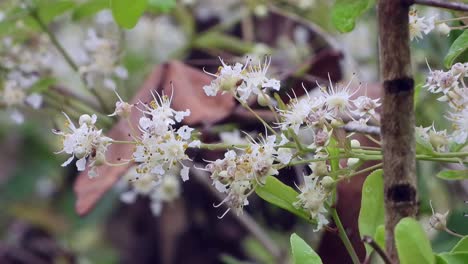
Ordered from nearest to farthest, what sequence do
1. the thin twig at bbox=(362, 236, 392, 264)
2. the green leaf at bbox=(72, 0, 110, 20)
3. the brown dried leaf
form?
the thin twig at bbox=(362, 236, 392, 264) → the brown dried leaf → the green leaf at bbox=(72, 0, 110, 20)

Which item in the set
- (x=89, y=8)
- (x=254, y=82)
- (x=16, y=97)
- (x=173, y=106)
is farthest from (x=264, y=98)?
(x=16, y=97)

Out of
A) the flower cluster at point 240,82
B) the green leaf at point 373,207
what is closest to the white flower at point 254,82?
the flower cluster at point 240,82

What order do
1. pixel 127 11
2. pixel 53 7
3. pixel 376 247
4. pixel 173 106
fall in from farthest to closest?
1. pixel 53 7
2. pixel 173 106
3. pixel 127 11
4. pixel 376 247

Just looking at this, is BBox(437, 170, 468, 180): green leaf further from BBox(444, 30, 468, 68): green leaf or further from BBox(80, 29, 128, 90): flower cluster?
BBox(80, 29, 128, 90): flower cluster

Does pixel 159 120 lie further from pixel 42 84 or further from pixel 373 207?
pixel 42 84

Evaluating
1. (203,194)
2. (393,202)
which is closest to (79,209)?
(393,202)

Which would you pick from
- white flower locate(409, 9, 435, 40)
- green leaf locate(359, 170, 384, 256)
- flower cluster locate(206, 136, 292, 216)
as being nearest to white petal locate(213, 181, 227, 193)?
flower cluster locate(206, 136, 292, 216)

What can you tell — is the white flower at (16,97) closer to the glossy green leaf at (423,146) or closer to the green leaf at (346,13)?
the green leaf at (346,13)
